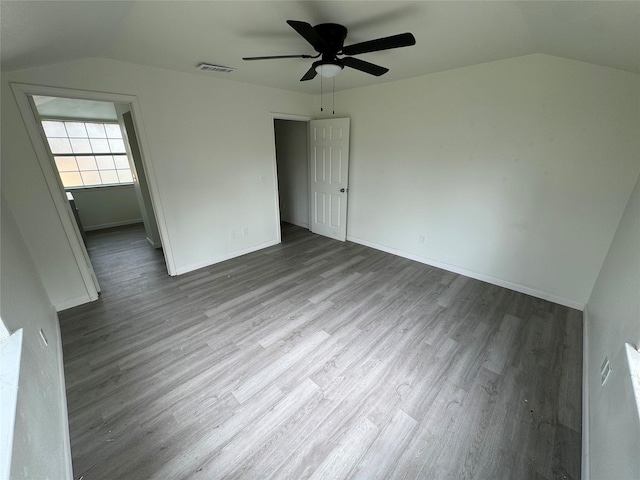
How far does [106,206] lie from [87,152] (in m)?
1.19

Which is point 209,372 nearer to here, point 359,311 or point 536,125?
point 359,311

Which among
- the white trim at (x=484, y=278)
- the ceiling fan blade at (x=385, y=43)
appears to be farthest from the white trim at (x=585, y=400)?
the ceiling fan blade at (x=385, y=43)

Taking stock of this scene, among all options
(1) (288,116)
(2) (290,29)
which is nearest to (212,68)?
(2) (290,29)

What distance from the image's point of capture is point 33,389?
3.92 ft

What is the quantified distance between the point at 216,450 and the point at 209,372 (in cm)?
60

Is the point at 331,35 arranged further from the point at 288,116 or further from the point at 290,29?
the point at 288,116

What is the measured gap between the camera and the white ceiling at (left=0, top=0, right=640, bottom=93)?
1.44m

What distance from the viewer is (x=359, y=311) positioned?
268 centimetres

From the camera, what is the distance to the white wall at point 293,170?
4.96m

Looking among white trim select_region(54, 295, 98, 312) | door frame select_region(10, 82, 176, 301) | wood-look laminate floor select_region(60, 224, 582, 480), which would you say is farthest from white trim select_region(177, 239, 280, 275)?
white trim select_region(54, 295, 98, 312)

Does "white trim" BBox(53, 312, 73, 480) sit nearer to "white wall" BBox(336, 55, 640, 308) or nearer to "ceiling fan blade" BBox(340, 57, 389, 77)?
"ceiling fan blade" BBox(340, 57, 389, 77)

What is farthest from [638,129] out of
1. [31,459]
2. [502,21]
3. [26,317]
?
[26,317]

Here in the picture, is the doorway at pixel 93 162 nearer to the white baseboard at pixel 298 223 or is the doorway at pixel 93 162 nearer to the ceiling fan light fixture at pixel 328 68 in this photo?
the white baseboard at pixel 298 223

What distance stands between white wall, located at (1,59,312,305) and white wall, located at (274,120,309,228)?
29.3 inches
